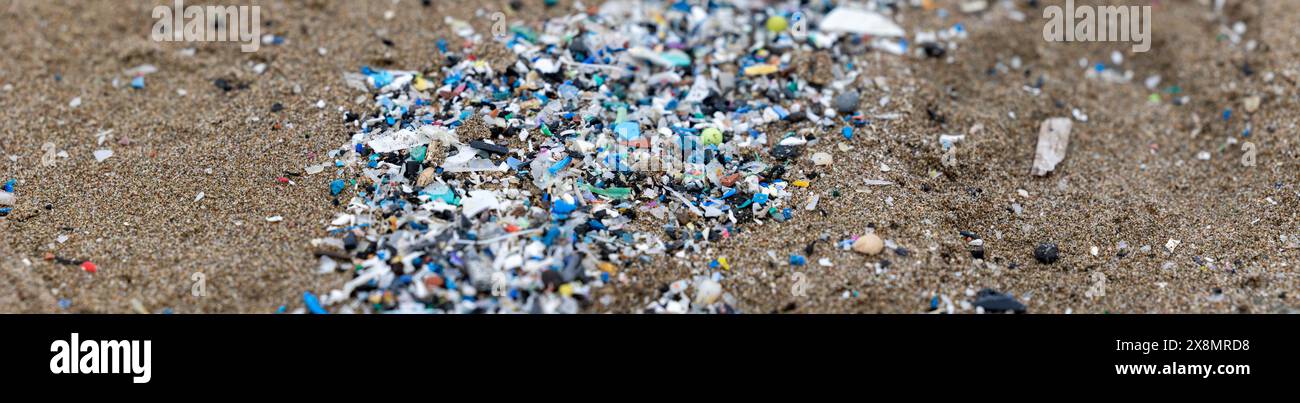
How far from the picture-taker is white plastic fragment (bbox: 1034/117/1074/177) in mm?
4168

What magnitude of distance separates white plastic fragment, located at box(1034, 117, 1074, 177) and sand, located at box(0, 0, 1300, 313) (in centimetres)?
5

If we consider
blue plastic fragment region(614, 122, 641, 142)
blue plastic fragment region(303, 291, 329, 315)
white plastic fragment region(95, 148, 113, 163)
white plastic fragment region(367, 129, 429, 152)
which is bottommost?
blue plastic fragment region(303, 291, 329, 315)

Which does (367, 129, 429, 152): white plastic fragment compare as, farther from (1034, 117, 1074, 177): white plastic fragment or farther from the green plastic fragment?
(1034, 117, 1074, 177): white plastic fragment

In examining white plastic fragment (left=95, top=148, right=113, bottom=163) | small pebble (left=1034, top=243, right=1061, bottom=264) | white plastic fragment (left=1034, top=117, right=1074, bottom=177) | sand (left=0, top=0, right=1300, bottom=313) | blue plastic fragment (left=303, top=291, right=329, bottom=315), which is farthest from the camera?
white plastic fragment (left=1034, top=117, right=1074, bottom=177)

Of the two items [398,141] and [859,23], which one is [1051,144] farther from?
[398,141]

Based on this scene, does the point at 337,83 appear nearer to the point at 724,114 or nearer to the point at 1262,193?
the point at 724,114

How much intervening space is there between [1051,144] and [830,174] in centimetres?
121

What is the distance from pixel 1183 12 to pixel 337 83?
4708mm

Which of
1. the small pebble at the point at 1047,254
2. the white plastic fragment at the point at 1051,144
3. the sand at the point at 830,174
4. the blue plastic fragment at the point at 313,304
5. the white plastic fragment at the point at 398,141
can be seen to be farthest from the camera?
the white plastic fragment at the point at 1051,144

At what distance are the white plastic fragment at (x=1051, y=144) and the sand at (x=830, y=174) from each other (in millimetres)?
45

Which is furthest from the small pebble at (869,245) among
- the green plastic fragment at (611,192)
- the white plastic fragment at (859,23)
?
the white plastic fragment at (859,23)

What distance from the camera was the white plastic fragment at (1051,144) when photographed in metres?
4.17

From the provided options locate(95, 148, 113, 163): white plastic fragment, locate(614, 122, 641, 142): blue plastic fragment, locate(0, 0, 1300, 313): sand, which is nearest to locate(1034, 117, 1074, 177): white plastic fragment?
locate(0, 0, 1300, 313): sand

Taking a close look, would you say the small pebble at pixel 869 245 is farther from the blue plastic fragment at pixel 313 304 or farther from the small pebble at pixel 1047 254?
the blue plastic fragment at pixel 313 304
